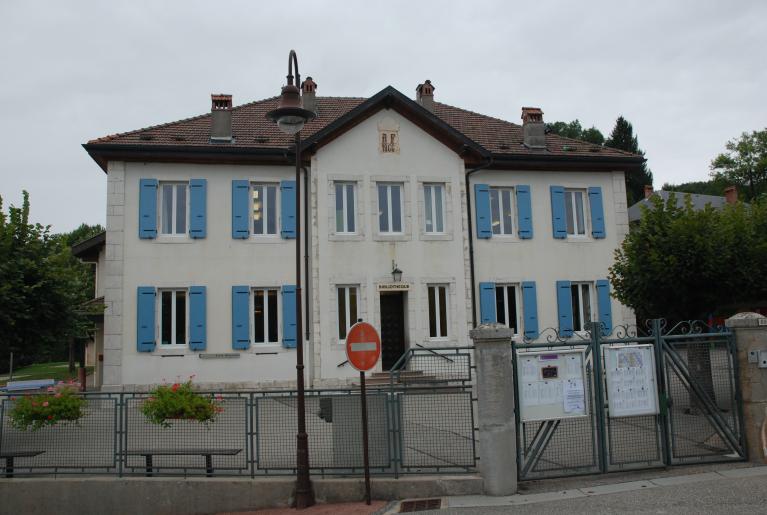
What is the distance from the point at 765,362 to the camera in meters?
8.96

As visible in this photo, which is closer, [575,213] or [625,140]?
[575,213]

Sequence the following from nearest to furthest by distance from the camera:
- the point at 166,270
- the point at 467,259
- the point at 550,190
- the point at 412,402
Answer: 1. the point at 412,402
2. the point at 166,270
3. the point at 467,259
4. the point at 550,190

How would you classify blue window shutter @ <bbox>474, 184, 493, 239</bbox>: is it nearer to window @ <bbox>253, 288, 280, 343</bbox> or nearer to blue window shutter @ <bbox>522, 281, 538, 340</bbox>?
blue window shutter @ <bbox>522, 281, 538, 340</bbox>

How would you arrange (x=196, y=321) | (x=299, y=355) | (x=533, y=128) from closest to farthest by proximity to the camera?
(x=299, y=355) < (x=196, y=321) < (x=533, y=128)

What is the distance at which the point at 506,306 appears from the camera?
61.7 feet

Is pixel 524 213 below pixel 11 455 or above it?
above

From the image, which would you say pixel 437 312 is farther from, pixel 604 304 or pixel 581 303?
pixel 604 304

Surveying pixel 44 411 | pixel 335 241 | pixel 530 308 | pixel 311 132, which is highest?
pixel 311 132

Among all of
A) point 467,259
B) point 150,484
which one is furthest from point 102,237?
point 150,484

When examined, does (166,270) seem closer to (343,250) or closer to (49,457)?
(343,250)

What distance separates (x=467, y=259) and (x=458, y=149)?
10.9 feet

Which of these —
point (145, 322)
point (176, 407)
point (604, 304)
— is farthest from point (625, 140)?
point (176, 407)

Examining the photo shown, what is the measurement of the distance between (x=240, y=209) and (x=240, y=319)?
3074mm

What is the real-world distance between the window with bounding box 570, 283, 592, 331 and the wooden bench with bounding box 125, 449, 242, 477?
13339 mm
